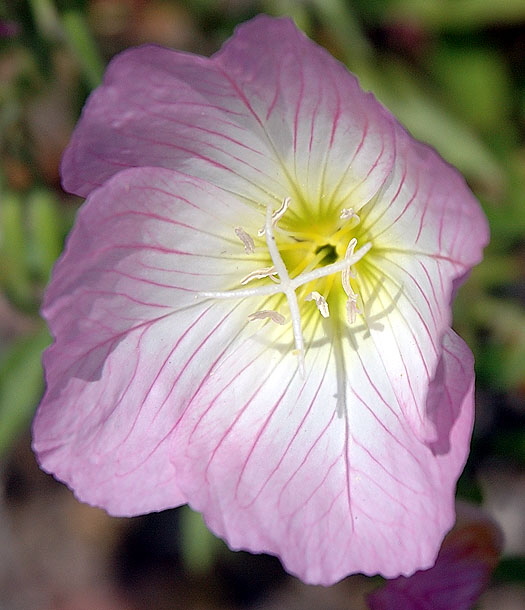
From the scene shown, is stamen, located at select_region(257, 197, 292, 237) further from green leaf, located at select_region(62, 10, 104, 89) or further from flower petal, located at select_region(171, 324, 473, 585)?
green leaf, located at select_region(62, 10, 104, 89)

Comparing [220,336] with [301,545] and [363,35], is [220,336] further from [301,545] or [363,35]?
[363,35]

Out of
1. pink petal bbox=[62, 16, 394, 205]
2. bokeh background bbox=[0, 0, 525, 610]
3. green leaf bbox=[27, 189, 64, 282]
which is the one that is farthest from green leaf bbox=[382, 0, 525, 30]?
pink petal bbox=[62, 16, 394, 205]

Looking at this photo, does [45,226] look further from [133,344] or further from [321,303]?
[321,303]

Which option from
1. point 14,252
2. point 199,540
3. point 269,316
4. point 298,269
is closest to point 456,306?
point 298,269

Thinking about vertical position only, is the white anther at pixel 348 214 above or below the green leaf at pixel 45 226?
above

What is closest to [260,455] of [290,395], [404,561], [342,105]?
[290,395]

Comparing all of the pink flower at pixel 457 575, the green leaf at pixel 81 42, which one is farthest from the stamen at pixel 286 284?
the green leaf at pixel 81 42

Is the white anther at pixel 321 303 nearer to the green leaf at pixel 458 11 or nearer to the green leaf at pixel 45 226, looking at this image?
the green leaf at pixel 45 226
